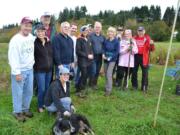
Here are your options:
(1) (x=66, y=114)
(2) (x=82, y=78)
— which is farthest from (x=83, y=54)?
(1) (x=66, y=114)

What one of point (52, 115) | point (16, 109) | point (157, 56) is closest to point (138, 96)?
point (52, 115)

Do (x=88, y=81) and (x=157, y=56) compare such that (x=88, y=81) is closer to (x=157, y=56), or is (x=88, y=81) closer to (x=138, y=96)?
(x=138, y=96)

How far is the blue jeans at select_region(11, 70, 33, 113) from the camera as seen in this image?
6484 millimetres

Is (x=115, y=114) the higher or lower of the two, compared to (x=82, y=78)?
lower

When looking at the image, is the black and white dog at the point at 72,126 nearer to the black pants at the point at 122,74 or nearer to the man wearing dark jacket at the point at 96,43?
the man wearing dark jacket at the point at 96,43

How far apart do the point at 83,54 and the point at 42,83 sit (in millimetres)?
1655

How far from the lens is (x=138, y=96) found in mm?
9031

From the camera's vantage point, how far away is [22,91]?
260 inches

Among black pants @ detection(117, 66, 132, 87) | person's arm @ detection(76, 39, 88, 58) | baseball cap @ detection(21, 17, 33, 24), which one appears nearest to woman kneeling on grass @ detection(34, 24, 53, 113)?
baseball cap @ detection(21, 17, 33, 24)

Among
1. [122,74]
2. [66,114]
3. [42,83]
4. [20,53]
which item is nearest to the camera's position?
[66,114]

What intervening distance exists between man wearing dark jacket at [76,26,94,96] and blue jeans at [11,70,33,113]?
190 cm

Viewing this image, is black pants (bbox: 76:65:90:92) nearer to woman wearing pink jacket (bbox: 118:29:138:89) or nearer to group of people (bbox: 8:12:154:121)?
group of people (bbox: 8:12:154:121)

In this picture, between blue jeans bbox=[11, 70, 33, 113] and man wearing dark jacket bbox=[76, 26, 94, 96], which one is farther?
man wearing dark jacket bbox=[76, 26, 94, 96]

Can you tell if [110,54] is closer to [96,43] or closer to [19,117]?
[96,43]
